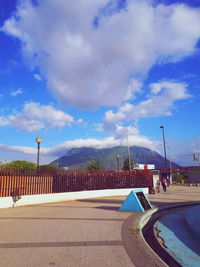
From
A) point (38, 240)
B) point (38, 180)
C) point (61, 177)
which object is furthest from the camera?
point (61, 177)

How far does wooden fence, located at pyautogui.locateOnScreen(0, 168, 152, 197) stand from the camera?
13852 mm

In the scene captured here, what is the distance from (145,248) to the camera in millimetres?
5496

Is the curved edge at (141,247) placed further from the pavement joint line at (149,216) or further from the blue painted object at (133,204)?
the blue painted object at (133,204)

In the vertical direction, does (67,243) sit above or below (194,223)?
above

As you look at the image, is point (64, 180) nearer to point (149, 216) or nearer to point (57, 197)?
point (57, 197)

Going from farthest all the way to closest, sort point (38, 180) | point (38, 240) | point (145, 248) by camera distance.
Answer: point (38, 180)
point (38, 240)
point (145, 248)

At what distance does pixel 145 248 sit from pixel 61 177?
12.6 metres

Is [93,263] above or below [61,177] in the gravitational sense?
below

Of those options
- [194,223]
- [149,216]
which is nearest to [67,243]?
[194,223]

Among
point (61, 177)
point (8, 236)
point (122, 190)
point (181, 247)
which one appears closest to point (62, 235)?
point (8, 236)

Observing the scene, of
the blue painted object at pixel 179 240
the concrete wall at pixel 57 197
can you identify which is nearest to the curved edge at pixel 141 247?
the blue painted object at pixel 179 240

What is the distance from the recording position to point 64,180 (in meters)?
17.7

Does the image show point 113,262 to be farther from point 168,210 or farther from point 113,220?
point 168,210

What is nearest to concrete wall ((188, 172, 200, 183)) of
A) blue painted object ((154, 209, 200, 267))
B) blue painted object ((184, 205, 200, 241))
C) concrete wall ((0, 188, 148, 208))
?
concrete wall ((0, 188, 148, 208))
